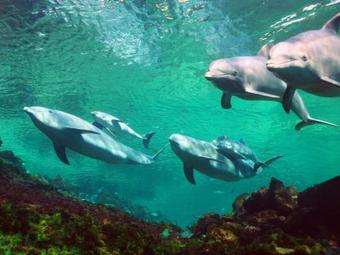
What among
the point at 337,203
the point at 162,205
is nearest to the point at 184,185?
the point at 162,205

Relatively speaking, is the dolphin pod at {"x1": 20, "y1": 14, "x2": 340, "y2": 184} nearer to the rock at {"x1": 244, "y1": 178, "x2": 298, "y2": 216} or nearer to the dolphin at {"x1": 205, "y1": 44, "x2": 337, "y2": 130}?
the dolphin at {"x1": 205, "y1": 44, "x2": 337, "y2": 130}

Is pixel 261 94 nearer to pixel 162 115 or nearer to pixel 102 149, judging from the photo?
pixel 102 149

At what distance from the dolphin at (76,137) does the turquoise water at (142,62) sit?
8.28 meters

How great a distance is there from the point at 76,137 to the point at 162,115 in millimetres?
22513

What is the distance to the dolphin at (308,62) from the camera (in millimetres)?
5082

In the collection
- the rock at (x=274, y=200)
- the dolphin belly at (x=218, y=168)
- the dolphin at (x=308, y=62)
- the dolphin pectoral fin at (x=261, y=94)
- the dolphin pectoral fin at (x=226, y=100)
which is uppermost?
the dolphin at (x=308, y=62)

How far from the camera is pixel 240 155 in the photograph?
32.4ft

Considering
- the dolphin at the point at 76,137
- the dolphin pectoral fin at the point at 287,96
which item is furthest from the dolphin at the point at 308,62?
the dolphin at the point at 76,137

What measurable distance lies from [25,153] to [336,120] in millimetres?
35904

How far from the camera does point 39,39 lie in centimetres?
1814

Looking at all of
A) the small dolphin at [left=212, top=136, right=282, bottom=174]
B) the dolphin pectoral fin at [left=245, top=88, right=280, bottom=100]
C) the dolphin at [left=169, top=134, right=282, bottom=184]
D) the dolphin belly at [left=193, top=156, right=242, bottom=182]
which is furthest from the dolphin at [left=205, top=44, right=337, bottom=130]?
the small dolphin at [left=212, top=136, right=282, bottom=174]

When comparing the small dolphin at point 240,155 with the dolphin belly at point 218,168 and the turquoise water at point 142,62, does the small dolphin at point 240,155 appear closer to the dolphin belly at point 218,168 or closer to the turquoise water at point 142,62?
the dolphin belly at point 218,168

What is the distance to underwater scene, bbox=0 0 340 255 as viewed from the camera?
16.6 ft

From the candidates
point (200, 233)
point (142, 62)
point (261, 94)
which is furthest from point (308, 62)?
point (142, 62)
